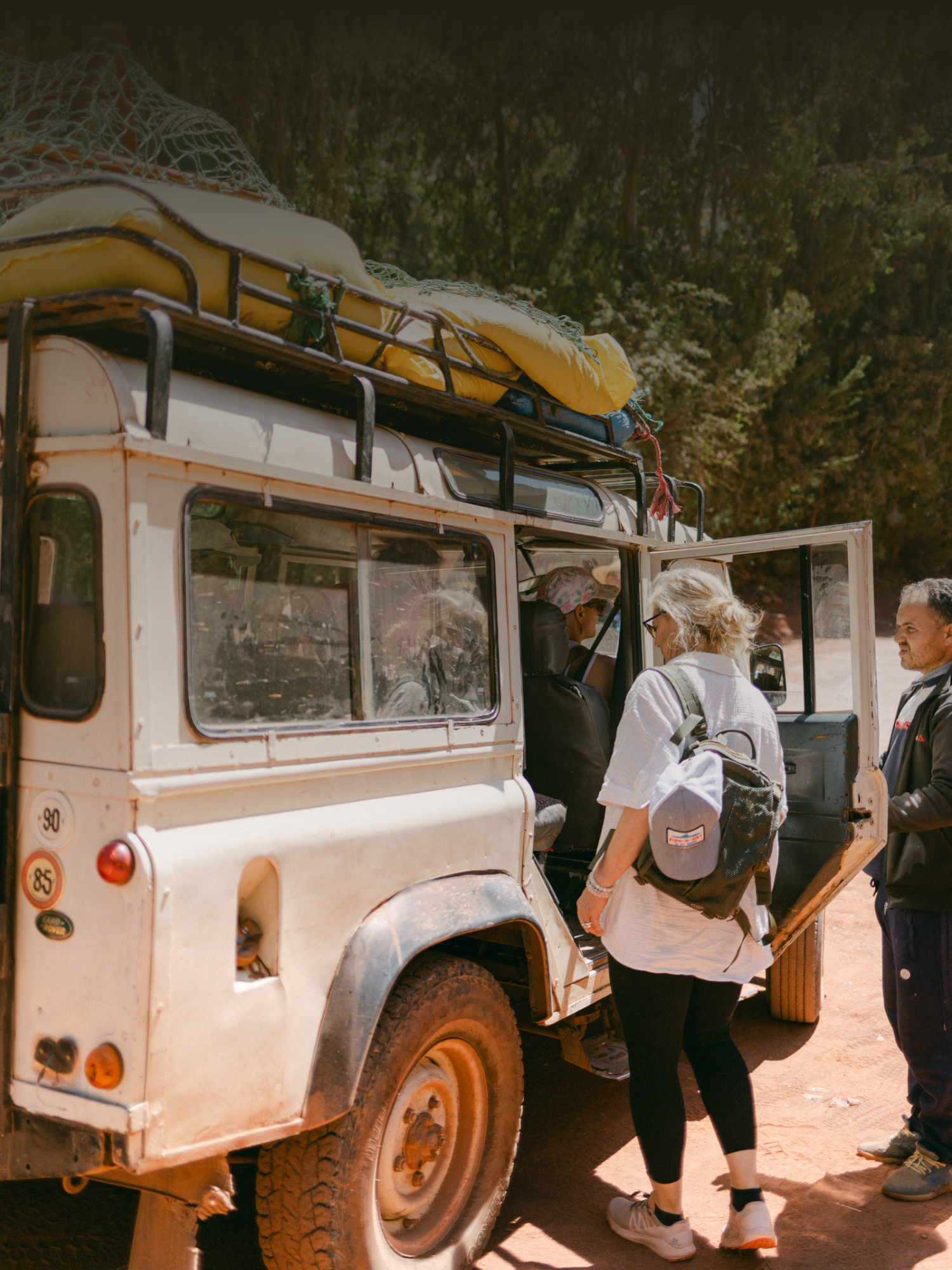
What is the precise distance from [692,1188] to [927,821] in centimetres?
149

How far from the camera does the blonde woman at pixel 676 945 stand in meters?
2.87

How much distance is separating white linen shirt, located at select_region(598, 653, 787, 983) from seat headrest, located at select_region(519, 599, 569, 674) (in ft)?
2.62

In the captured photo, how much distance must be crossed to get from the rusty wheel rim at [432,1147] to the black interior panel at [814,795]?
5.00 feet

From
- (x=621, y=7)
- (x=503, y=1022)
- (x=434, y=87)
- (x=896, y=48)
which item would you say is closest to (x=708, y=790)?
(x=503, y=1022)

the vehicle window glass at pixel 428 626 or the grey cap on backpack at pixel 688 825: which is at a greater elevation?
the vehicle window glass at pixel 428 626

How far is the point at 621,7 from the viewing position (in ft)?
60.0

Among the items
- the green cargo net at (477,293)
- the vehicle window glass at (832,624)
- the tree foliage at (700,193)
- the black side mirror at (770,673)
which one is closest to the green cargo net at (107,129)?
the green cargo net at (477,293)

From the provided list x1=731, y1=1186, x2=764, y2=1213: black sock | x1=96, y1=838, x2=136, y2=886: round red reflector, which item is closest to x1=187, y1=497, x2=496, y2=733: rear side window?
x1=96, y1=838, x2=136, y2=886: round red reflector

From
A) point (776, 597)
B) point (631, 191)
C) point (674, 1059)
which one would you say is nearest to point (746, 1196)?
point (674, 1059)

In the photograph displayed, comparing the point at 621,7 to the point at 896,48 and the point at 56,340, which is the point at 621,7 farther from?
the point at 56,340

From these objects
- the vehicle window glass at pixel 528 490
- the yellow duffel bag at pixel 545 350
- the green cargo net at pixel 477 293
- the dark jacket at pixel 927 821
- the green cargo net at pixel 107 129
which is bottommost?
the dark jacket at pixel 927 821

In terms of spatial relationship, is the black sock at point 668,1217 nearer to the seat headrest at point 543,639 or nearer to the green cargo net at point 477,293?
the seat headrest at point 543,639

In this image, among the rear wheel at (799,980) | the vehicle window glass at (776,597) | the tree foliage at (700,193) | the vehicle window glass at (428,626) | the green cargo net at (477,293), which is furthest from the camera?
the tree foliage at (700,193)

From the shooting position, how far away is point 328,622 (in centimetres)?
262
